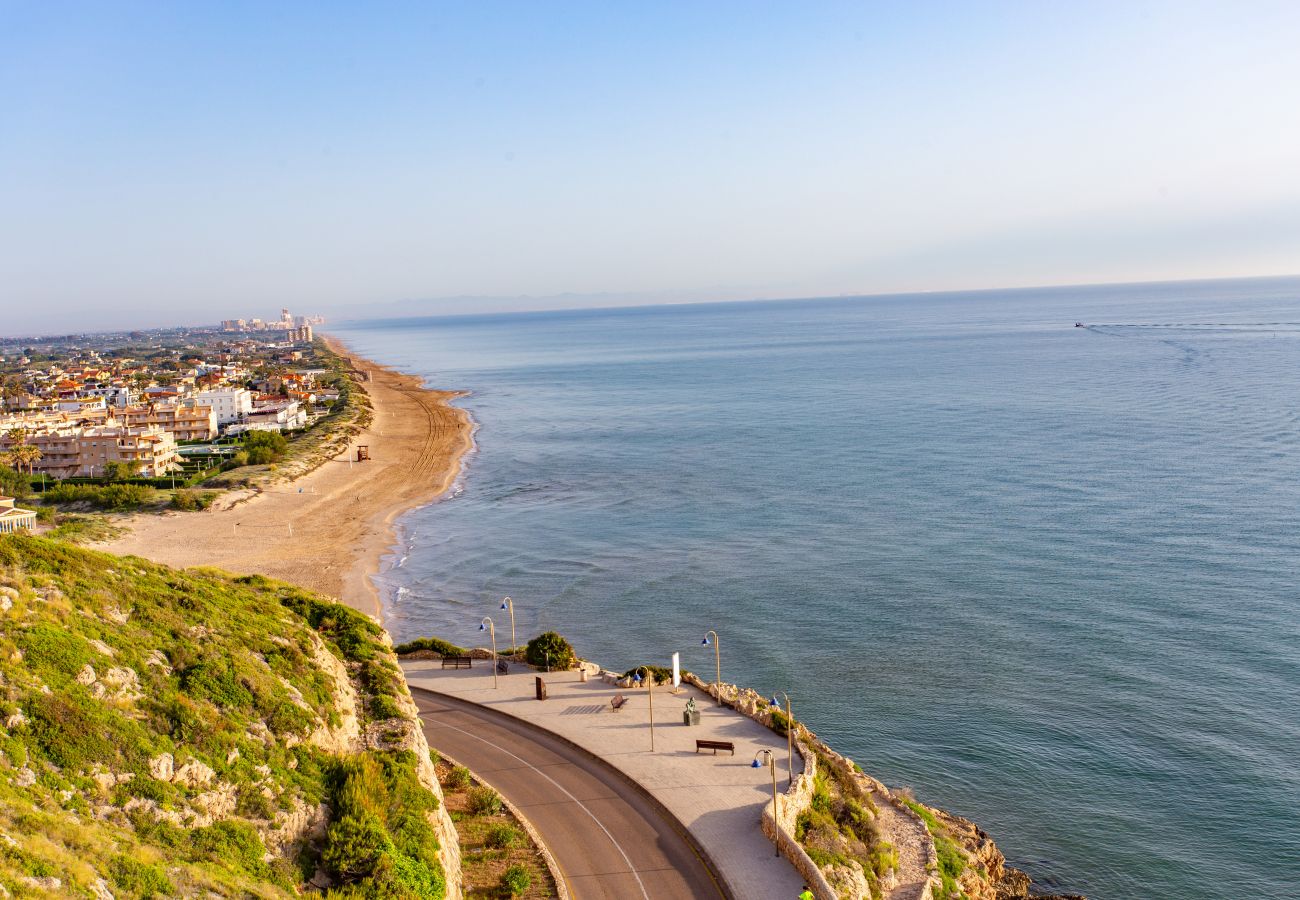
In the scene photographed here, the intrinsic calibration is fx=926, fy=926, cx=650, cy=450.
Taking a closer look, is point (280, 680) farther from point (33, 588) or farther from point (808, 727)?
point (808, 727)

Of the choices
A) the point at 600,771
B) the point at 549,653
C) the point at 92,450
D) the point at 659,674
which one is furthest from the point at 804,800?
the point at 92,450

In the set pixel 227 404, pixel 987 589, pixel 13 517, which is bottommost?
pixel 987 589

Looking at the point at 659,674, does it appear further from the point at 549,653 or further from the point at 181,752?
the point at 181,752

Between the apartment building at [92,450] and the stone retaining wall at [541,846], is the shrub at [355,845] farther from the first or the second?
the apartment building at [92,450]

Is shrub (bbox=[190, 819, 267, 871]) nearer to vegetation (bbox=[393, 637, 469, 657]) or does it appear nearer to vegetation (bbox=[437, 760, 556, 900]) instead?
vegetation (bbox=[437, 760, 556, 900])

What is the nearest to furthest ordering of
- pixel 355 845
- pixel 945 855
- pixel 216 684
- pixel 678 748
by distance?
pixel 355 845, pixel 216 684, pixel 945 855, pixel 678 748
